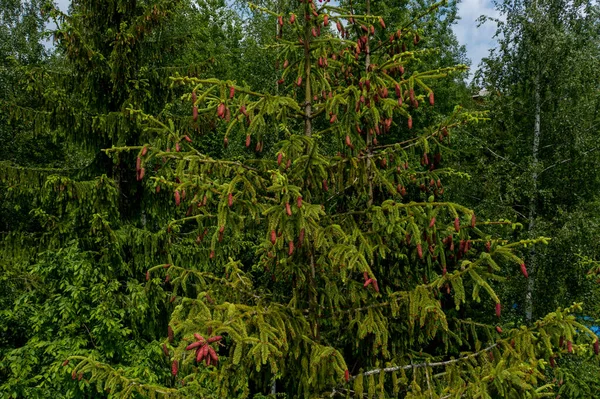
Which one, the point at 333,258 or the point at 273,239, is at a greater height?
the point at 273,239

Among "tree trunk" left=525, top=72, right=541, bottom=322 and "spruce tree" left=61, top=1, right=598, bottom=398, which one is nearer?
"spruce tree" left=61, top=1, right=598, bottom=398

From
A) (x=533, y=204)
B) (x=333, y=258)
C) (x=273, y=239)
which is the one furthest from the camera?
(x=533, y=204)

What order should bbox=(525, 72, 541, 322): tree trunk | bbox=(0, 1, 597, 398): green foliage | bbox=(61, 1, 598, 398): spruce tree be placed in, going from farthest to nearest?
bbox=(525, 72, 541, 322): tree trunk
bbox=(0, 1, 597, 398): green foliage
bbox=(61, 1, 598, 398): spruce tree

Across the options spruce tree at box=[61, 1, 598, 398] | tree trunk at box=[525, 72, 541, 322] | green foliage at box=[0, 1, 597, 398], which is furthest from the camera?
tree trunk at box=[525, 72, 541, 322]

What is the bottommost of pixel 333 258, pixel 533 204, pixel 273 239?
pixel 333 258

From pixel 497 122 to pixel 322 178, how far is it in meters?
8.74

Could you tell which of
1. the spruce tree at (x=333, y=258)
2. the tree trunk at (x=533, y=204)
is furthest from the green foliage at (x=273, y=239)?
the tree trunk at (x=533, y=204)

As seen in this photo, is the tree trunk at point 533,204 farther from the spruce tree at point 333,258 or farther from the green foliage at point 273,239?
the spruce tree at point 333,258

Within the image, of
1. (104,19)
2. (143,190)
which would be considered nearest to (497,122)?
(143,190)

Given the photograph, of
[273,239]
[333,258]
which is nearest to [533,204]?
[333,258]

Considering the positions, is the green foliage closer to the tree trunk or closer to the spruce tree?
the spruce tree

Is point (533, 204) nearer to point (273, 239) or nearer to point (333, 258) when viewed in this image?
point (333, 258)

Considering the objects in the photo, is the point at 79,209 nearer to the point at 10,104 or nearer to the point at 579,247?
the point at 10,104

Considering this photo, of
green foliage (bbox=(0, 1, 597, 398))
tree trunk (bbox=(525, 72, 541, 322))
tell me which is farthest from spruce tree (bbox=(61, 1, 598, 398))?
tree trunk (bbox=(525, 72, 541, 322))
